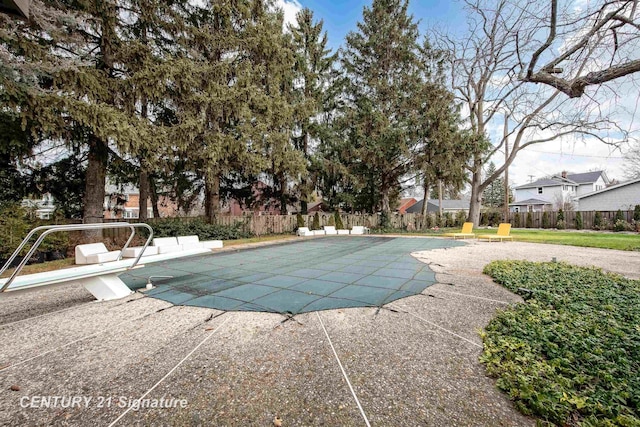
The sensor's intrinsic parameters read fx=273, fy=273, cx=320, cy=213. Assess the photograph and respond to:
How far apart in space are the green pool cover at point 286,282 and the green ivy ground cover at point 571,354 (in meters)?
1.54

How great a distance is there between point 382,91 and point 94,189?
16768 mm

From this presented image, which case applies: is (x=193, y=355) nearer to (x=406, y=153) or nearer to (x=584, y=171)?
(x=406, y=153)

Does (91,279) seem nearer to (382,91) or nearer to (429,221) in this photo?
(382,91)

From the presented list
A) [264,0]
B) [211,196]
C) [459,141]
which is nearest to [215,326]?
[211,196]

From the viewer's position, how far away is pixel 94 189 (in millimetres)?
9031

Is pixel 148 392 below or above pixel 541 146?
below

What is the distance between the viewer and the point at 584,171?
112ft

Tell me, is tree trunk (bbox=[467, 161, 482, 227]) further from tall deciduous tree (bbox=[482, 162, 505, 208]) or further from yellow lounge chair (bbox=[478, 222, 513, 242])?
tall deciduous tree (bbox=[482, 162, 505, 208])

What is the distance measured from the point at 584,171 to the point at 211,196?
44.0m

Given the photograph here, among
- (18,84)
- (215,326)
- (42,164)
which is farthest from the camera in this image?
(42,164)

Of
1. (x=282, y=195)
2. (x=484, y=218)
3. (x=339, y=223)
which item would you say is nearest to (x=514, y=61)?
(x=339, y=223)

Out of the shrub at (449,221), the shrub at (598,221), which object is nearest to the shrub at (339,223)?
the shrub at (449,221)

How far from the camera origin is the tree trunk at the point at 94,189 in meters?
8.76

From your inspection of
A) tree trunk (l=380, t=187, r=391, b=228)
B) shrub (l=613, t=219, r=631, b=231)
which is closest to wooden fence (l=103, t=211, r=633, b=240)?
tree trunk (l=380, t=187, r=391, b=228)
